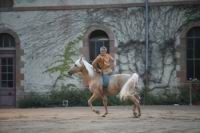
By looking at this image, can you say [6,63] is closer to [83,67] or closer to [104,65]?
[83,67]

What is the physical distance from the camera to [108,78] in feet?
48.0

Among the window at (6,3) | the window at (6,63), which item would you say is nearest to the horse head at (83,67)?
the window at (6,63)

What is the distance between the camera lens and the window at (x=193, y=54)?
70.1 ft

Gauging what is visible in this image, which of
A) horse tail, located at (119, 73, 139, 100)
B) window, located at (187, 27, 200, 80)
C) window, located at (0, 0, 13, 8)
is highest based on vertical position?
window, located at (0, 0, 13, 8)

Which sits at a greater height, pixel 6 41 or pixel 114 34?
pixel 114 34

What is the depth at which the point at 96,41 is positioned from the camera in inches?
874

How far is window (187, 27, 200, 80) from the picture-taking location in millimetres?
21375

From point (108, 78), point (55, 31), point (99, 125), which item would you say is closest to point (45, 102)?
point (55, 31)

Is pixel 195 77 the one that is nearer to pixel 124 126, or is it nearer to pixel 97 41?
pixel 97 41

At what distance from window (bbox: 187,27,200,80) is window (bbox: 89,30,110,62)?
11.6 feet

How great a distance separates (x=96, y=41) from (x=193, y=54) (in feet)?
13.6

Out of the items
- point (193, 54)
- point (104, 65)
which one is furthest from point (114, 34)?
point (104, 65)

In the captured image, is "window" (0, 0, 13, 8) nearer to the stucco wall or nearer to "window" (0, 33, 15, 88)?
the stucco wall

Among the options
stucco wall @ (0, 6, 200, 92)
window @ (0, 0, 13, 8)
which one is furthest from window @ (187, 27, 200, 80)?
window @ (0, 0, 13, 8)
